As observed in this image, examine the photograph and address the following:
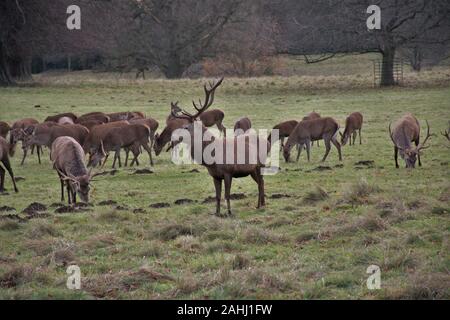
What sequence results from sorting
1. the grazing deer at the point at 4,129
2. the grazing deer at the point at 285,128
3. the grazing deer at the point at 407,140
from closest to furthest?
1. the grazing deer at the point at 407,140
2. the grazing deer at the point at 285,128
3. the grazing deer at the point at 4,129

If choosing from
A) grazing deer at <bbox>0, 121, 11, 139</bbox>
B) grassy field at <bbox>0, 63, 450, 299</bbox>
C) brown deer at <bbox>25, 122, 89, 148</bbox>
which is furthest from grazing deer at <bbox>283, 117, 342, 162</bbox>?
grazing deer at <bbox>0, 121, 11, 139</bbox>

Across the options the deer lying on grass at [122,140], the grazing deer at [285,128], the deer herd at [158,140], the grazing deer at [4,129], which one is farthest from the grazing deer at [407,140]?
the grazing deer at [4,129]

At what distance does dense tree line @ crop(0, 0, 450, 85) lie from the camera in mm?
35719

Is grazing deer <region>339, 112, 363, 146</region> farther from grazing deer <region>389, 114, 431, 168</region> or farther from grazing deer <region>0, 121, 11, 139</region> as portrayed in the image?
grazing deer <region>0, 121, 11, 139</region>

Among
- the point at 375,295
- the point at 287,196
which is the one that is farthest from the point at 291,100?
the point at 375,295

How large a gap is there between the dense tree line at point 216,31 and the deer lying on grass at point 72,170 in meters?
24.2

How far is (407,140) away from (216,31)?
3320 centimetres

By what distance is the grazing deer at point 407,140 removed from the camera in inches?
599

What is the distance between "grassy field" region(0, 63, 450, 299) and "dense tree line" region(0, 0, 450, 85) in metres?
18.7

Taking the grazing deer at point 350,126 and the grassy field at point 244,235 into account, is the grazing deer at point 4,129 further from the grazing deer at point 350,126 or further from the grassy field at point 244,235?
the grazing deer at point 350,126

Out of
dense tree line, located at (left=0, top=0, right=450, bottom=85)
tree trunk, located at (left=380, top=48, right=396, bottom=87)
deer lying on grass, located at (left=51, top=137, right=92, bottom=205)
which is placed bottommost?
deer lying on grass, located at (left=51, top=137, right=92, bottom=205)

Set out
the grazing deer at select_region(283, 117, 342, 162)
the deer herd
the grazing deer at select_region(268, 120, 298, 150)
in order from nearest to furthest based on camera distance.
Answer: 1. the deer herd
2. the grazing deer at select_region(283, 117, 342, 162)
3. the grazing deer at select_region(268, 120, 298, 150)
